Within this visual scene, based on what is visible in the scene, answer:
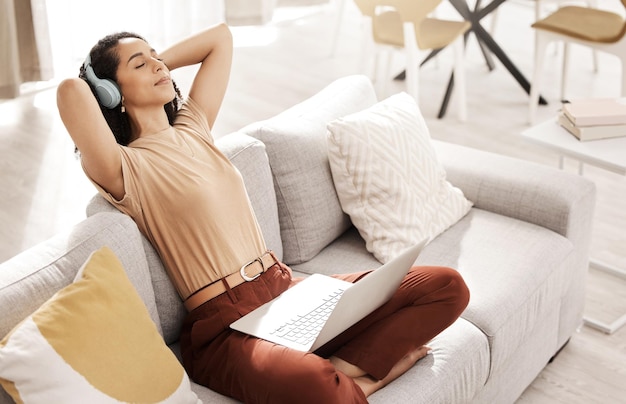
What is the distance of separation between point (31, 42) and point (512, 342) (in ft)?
11.1

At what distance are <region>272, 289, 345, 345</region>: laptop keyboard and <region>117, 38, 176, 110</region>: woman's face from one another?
630 millimetres

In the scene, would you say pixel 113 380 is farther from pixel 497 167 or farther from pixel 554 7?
pixel 554 7

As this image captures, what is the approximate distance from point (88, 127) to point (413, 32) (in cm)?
256

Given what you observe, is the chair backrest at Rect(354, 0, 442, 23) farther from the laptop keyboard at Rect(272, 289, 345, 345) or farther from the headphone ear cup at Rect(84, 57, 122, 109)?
the laptop keyboard at Rect(272, 289, 345, 345)

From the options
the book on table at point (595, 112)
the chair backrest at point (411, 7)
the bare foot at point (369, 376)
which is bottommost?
the bare foot at point (369, 376)

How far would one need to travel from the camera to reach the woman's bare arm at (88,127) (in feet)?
6.50

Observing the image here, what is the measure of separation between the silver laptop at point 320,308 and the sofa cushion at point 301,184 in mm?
296

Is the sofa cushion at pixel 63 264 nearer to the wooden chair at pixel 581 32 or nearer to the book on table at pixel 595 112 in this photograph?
the book on table at pixel 595 112

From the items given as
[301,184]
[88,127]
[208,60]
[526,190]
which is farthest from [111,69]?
[526,190]

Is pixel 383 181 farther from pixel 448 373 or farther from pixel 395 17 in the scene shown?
pixel 395 17

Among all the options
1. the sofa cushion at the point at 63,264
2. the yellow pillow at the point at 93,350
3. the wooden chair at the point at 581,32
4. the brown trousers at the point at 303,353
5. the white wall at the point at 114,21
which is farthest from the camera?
the white wall at the point at 114,21

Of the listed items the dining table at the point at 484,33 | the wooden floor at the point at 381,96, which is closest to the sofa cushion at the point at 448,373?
the wooden floor at the point at 381,96

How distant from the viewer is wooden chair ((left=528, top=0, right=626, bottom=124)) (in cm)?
411

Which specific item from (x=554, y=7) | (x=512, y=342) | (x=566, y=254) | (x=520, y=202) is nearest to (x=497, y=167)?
(x=520, y=202)
